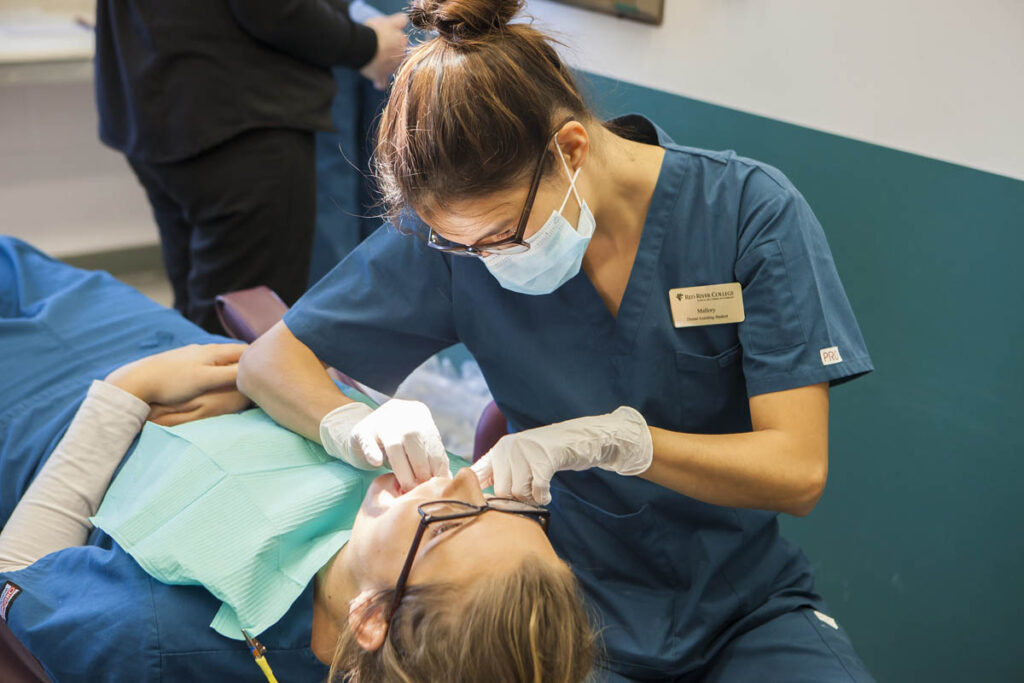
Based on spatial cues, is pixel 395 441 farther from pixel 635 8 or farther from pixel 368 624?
pixel 635 8

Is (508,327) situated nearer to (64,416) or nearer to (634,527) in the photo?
(634,527)

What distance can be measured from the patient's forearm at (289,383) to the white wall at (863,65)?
0.67 m

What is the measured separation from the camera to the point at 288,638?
4.41ft

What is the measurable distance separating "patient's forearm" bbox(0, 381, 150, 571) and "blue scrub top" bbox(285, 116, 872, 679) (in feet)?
1.13

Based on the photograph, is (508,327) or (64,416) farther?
(64,416)

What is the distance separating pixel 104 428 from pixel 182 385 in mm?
148

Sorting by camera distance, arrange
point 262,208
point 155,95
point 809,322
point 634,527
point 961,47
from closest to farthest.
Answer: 1. point 809,322
2. point 634,527
3. point 961,47
4. point 155,95
5. point 262,208

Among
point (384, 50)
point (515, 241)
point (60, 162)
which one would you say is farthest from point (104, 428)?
point (60, 162)

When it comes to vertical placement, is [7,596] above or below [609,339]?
below

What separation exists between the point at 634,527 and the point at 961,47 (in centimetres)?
103

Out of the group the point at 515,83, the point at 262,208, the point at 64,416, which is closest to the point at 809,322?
the point at 515,83

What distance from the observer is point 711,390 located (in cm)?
144

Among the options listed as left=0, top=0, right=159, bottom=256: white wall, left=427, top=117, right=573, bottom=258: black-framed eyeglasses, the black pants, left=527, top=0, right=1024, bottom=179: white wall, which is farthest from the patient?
left=0, top=0, right=159, bottom=256: white wall

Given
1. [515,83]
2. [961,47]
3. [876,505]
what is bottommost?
[876,505]
